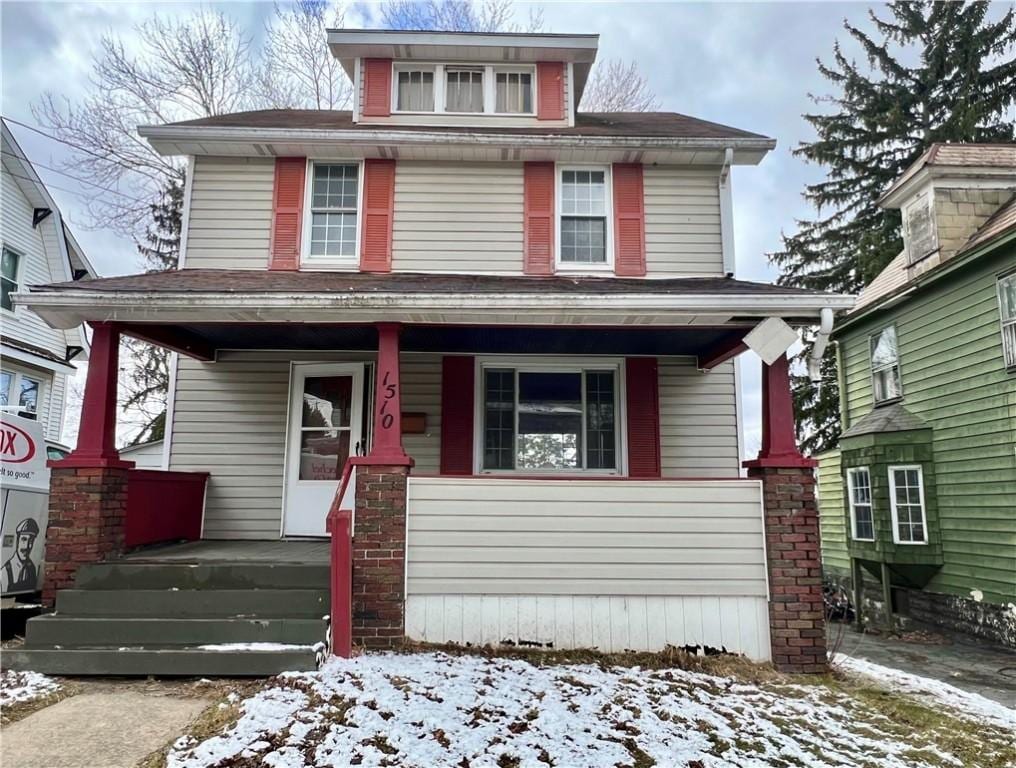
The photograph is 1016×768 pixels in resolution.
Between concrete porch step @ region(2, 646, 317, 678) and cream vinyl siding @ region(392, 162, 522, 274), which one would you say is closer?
concrete porch step @ region(2, 646, 317, 678)

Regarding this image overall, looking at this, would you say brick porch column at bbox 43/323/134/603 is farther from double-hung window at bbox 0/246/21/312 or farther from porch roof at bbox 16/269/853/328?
double-hung window at bbox 0/246/21/312

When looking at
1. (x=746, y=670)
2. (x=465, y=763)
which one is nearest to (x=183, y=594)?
(x=465, y=763)

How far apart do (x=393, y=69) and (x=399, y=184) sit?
6.25ft

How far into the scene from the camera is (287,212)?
7.13 m

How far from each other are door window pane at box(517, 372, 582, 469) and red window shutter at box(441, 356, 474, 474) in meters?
0.59

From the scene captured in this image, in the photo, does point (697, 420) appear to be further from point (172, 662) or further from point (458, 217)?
point (172, 662)

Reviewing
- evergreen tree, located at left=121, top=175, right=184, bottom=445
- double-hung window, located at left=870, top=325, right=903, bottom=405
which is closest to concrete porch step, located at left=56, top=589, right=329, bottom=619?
double-hung window, located at left=870, top=325, right=903, bottom=405

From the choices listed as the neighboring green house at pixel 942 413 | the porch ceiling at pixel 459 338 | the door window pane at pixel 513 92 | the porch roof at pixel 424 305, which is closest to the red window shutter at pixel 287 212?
the porch ceiling at pixel 459 338

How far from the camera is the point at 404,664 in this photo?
4.30 metres

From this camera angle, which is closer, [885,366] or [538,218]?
[538,218]

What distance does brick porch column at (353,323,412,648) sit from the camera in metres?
4.82

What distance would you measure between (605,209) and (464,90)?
2630mm

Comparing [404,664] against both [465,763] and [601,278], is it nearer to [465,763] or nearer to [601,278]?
[465,763]

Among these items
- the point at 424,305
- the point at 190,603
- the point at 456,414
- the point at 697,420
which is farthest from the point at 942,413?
the point at 190,603
